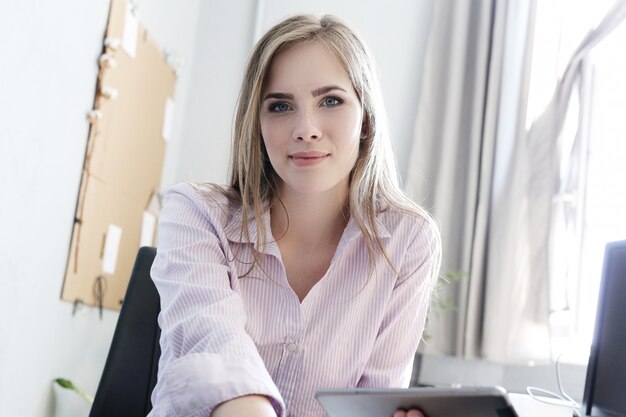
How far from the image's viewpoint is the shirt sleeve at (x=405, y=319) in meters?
1.28

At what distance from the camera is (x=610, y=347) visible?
4.70ft

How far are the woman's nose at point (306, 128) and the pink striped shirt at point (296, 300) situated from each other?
17 centimetres

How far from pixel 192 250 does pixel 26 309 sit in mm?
819

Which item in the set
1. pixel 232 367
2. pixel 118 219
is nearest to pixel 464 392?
pixel 232 367

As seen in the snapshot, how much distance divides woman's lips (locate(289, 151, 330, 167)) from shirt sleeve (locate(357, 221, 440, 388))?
0.75 ft

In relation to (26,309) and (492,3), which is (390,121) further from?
(26,309)

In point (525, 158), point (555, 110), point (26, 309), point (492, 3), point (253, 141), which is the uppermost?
point (492, 3)

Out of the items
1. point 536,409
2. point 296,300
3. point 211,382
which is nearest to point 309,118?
point 296,300

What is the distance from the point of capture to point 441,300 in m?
2.76

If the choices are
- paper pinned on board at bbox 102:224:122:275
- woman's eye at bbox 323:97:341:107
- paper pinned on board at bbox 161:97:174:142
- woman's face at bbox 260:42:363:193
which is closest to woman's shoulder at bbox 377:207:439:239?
woman's face at bbox 260:42:363:193

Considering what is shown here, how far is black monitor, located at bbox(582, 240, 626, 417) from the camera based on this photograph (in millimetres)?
1396

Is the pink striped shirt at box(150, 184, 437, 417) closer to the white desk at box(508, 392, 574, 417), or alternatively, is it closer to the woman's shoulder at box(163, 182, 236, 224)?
the woman's shoulder at box(163, 182, 236, 224)

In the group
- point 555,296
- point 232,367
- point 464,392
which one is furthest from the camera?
point 555,296

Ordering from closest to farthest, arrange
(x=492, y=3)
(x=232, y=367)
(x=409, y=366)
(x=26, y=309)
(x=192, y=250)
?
(x=232, y=367) → (x=192, y=250) → (x=409, y=366) → (x=26, y=309) → (x=492, y=3)
